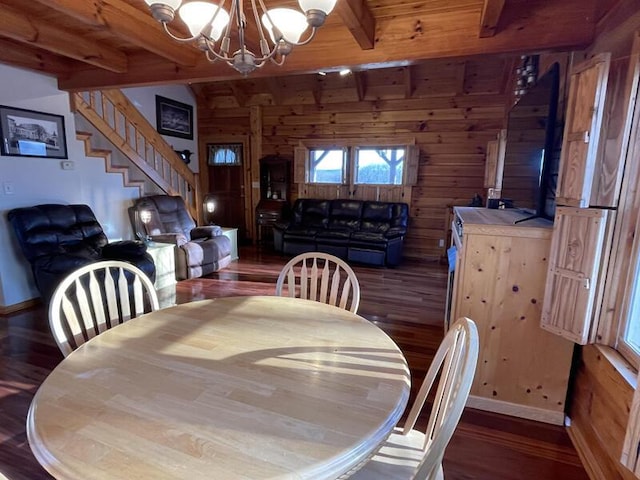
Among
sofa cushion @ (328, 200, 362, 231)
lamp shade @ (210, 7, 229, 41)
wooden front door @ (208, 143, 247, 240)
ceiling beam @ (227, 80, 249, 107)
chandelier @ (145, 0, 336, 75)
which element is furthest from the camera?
wooden front door @ (208, 143, 247, 240)

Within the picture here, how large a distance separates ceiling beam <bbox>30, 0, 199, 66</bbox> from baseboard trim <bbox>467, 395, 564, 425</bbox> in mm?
3359

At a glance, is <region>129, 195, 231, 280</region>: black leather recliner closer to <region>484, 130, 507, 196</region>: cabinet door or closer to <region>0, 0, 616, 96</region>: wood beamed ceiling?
<region>0, 0, 616, 96</region>: wood beamed ceiling

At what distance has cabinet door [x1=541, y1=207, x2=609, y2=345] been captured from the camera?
160 cm

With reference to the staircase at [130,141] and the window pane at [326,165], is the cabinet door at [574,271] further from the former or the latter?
the window pane at [326,165]

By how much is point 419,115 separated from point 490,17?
3768 mm

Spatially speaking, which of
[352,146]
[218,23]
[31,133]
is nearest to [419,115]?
[352,146]

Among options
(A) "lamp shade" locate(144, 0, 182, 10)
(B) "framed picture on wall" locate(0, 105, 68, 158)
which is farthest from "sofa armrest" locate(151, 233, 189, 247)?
(A) "lamp shade" locate(144, 0, 182, 10)

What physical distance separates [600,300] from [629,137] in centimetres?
75

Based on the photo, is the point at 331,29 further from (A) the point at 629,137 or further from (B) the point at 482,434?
(B) the point at 482,434

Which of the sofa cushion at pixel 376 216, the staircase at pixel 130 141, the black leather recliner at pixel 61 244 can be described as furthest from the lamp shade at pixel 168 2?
the sofa cushion at pixel 376 216

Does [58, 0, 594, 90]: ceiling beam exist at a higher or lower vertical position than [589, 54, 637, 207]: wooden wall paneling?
higher

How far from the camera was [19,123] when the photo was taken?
11.1 ft

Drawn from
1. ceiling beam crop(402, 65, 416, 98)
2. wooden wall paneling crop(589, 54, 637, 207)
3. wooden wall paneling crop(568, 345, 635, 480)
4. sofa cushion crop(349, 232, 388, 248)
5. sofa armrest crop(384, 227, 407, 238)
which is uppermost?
ceiling beam crop(402, 65, 416, 98)

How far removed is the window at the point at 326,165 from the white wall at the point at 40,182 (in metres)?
3.26
